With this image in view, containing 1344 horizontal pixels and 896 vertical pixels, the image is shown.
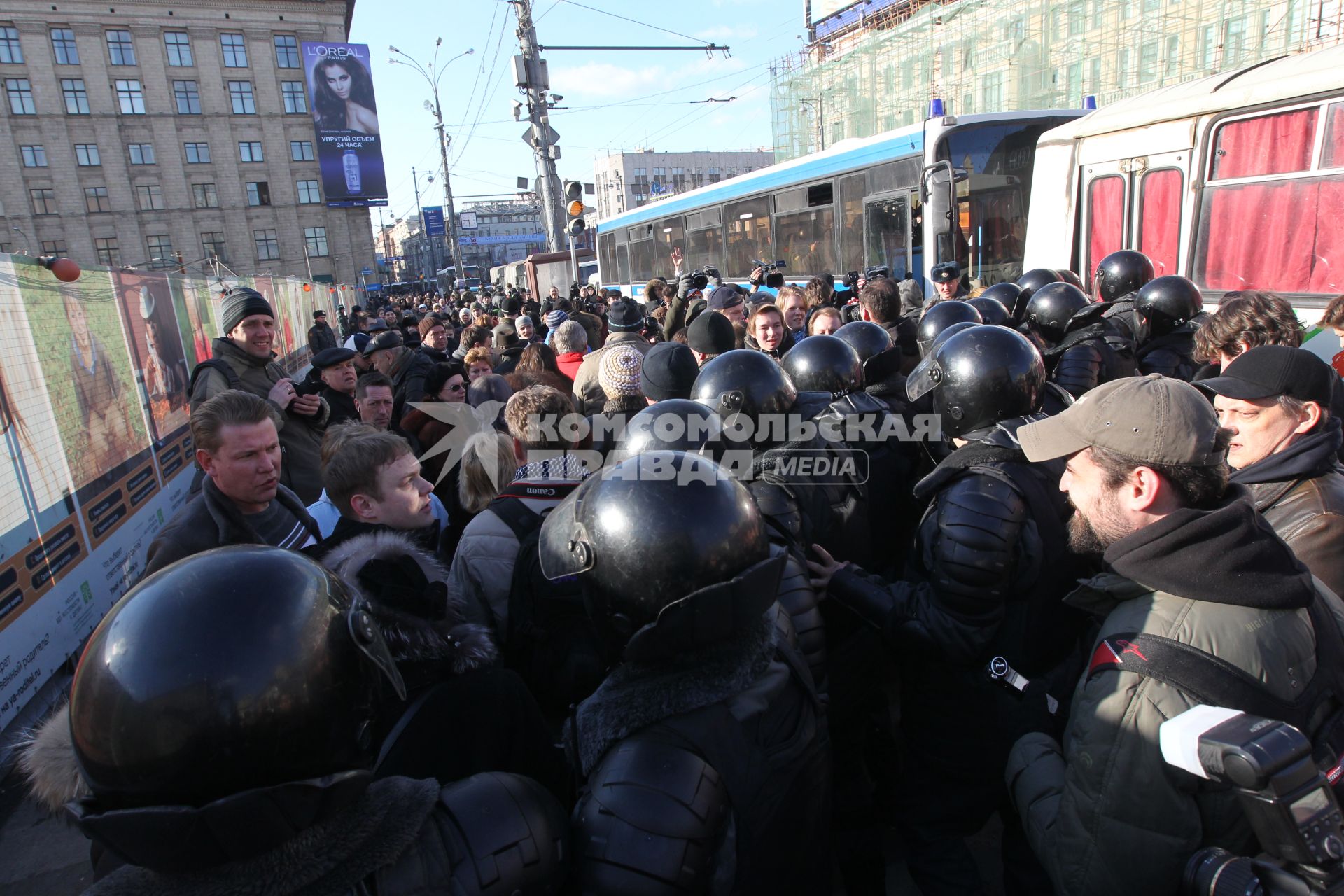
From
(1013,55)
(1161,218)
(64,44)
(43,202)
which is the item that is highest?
(64,44)

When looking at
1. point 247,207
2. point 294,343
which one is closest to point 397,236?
point 247,207

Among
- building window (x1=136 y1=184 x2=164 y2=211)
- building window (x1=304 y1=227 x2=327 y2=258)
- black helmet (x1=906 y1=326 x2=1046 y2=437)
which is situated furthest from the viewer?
building window (x1=304 y1=227 x2=327 y2=258)

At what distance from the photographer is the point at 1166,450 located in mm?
1626

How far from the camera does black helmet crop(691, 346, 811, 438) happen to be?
2873 mm

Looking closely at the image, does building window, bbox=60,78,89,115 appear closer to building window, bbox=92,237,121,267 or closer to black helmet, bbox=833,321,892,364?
building window, bbox=92,237,121,267

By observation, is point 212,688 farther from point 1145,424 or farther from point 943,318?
point 943,318

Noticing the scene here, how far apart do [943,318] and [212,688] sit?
4.49 m

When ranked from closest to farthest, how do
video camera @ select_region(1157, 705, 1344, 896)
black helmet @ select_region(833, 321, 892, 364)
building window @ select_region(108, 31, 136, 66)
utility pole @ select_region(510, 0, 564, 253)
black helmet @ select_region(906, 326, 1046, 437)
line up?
video camera @ select_region(1157, 705, 1344, 896) < black helmet @ select_region(906, 326, 1046, 437) < black helmet @ select_region(833, 321, 892, 364) < utility pole @ select_region(510, 0, 564, 253) < building window @ select_region(108, 31, 136, 66)

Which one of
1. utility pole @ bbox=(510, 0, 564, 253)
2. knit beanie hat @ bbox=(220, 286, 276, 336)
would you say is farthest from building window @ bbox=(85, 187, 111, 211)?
knit beanie hat @ bbox=(220, 286, 276, 336)

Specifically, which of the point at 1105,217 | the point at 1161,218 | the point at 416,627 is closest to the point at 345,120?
the point at 1105,217

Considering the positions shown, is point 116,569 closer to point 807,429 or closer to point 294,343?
point 807,429

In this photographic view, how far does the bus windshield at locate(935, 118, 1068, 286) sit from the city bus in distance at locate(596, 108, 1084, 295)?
1 cm

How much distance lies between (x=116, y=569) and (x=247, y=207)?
5949 cm

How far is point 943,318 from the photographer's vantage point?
15.1 ft
